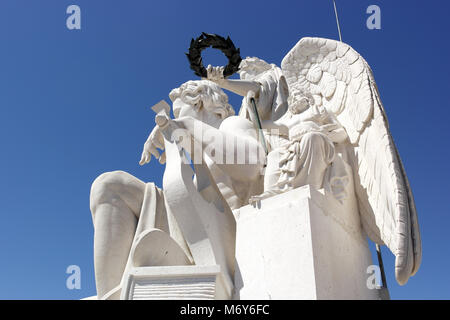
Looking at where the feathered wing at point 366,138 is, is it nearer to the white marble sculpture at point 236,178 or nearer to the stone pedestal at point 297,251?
the white marble sculpture at point 236,178

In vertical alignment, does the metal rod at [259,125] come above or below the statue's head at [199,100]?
below

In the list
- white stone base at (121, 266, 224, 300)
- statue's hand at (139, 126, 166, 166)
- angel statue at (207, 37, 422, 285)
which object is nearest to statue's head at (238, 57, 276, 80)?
angel statue at (207, 37, 422, 285)

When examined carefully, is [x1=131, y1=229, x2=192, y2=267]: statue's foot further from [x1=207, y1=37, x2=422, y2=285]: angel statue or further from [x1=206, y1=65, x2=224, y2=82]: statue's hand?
[x1=206, y1=65, x2=224, y2=82]: statue's hand

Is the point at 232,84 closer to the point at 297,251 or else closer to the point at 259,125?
the point at 259,125

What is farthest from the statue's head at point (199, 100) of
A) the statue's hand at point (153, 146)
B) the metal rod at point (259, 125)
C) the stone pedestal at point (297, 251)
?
the stone pedestal at point (297, 251)

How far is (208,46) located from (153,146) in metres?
1.41

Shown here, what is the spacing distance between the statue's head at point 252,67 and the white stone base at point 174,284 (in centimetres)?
349

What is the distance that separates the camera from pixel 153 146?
4.73 meters

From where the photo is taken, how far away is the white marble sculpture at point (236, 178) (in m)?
3.92

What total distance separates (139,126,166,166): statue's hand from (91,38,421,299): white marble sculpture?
0.04 feet

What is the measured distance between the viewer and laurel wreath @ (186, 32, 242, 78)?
5188 millimetres
